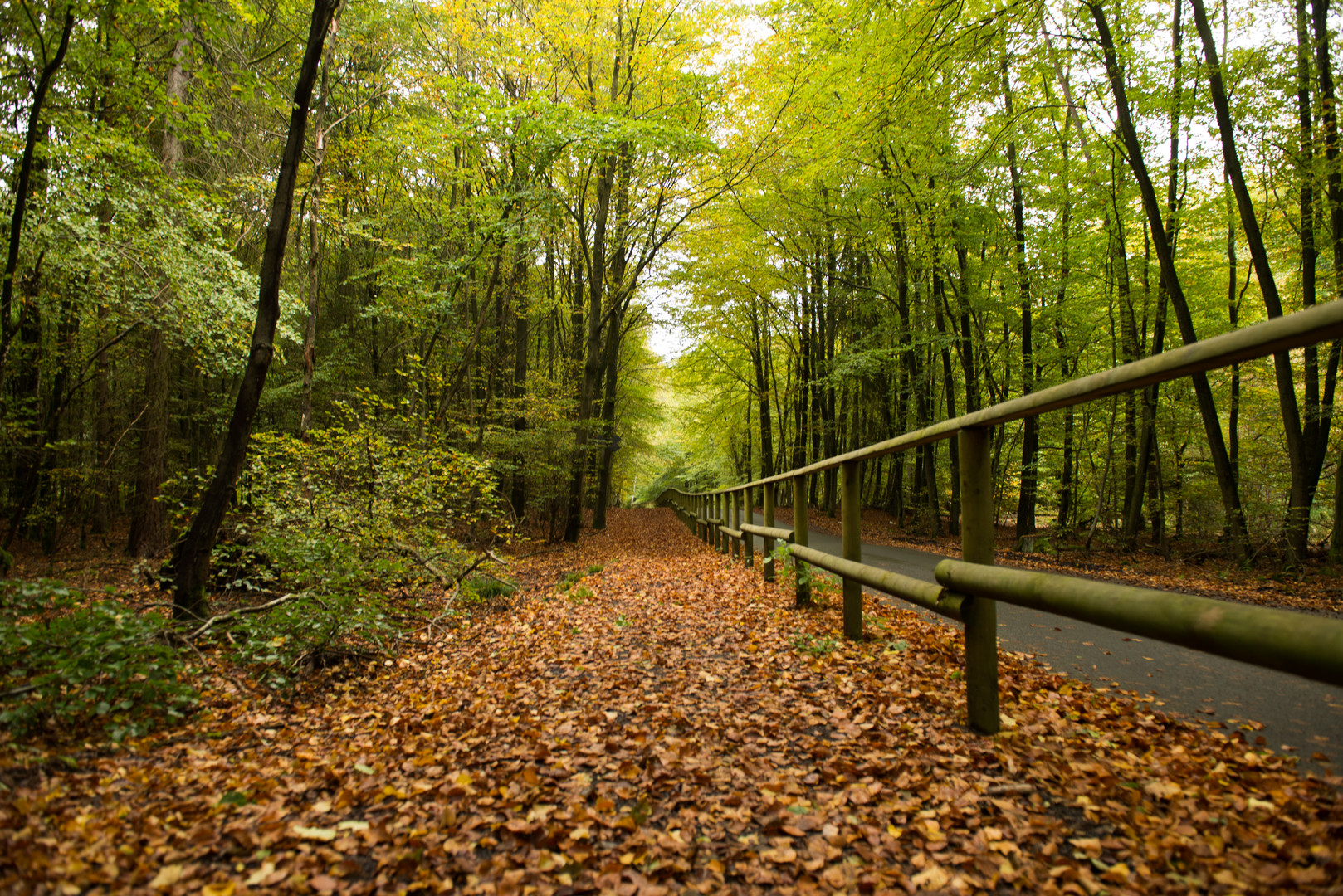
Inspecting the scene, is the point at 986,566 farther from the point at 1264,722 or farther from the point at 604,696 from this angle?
the point at 604,696

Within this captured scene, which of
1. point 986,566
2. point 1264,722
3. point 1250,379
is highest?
point 1250,379

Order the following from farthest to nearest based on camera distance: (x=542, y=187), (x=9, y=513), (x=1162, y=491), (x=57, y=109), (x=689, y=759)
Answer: (x=1162, y=491)
(x=9, y=513)
(x=542, y=187)
(x=57, y=109)
(x=689, y=759)

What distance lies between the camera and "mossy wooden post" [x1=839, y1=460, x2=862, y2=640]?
3545 millimetres

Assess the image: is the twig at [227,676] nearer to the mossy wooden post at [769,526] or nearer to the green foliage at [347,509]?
the green foliage at [347,509]

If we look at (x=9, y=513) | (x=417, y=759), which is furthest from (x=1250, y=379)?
(x=9, y=513)

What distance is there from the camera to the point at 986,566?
2.21 m

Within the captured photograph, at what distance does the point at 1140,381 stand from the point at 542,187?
1050cm

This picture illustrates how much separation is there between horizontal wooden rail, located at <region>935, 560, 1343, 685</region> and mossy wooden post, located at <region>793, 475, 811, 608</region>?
2.52 meters

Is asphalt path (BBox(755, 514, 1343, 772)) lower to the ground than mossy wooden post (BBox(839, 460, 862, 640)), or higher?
lower

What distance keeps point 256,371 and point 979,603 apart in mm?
5759

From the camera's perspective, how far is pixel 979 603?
2.32 m

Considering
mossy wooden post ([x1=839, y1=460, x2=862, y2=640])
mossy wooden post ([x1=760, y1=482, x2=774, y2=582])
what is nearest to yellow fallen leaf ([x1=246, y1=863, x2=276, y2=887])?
mossy wooden post ([x1=839, y1=460, x2=862, y2=640])

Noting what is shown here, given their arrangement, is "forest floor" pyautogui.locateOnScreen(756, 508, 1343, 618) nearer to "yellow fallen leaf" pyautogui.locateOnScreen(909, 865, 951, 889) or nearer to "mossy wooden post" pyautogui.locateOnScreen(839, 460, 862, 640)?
"mossy wooden post" pyautogui.locateOnScreen(839, 460, 862, 640)

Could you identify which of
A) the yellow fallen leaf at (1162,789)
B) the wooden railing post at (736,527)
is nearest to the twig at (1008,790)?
the yellow fallen leaf at (1162,789)
